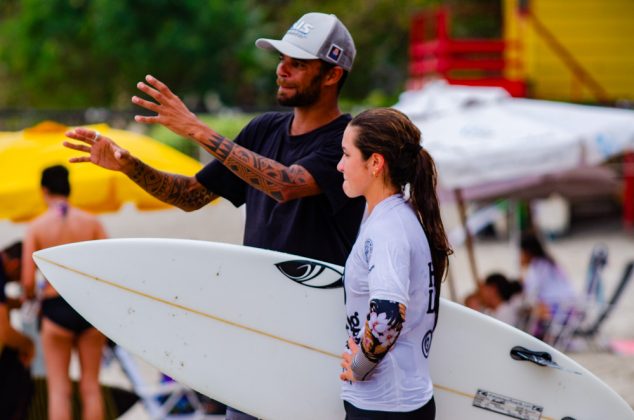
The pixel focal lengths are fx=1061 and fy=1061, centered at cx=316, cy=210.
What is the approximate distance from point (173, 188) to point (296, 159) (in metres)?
0.47

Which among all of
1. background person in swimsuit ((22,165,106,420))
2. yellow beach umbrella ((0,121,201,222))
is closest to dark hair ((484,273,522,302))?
yellow beach umbrella ((0,121,201,222))

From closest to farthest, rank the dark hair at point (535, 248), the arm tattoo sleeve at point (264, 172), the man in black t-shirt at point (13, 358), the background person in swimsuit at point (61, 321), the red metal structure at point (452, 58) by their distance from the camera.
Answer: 1. the arm tattoo sleeve at point (264, 172)
2. the background person in swimsuit at point (61, 321)
3. the man in black t-shirt at point (13, 358)
4. the dark hair at point (535, 248)
5. the red metal structure at point (452, 58)

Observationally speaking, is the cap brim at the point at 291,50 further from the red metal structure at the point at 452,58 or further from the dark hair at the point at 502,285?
the red metal structure at the point at 452,58

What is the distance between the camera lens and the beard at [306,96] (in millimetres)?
3441

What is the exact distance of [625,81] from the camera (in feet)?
59.7

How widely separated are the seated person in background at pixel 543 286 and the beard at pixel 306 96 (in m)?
5.45

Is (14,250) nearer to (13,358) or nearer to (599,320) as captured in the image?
(13,358)

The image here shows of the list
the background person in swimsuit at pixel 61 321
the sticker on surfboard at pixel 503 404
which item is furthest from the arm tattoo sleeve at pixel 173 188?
the background person in swimsuit at pixel 61 321

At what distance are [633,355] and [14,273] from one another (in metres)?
5.12

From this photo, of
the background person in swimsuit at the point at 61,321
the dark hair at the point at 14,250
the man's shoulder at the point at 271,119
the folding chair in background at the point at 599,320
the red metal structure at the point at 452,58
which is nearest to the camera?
the man's shoulder at the point at 271,119

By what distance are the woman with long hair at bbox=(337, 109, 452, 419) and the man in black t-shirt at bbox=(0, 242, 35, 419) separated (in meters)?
3.07

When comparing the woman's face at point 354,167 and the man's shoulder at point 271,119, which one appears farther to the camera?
the man's shoulder at point 271,119

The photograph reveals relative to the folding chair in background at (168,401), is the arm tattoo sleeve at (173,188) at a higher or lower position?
higher

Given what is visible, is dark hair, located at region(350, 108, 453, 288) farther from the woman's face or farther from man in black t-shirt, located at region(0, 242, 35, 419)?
man in black t-shirt, located at region(0, 242, 35, 419)
